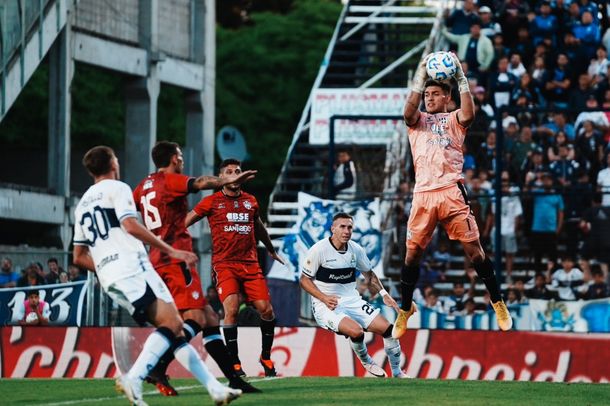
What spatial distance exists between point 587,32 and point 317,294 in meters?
12.5

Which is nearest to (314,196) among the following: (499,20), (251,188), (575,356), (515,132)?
(515,132)

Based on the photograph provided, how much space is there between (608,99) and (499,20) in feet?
16.7

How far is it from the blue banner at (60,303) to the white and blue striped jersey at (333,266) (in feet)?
15.4

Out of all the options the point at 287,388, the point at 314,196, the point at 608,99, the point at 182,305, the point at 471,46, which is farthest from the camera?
the point at 471,46

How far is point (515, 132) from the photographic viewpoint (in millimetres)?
23766

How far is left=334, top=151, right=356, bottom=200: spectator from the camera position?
2395 cm

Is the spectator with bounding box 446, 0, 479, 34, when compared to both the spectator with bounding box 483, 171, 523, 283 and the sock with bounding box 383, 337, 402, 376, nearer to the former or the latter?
the spectator with bounding box 483, 171, 523, 283

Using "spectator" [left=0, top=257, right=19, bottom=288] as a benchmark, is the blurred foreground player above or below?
Answer: above

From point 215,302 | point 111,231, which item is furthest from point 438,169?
point 215,302

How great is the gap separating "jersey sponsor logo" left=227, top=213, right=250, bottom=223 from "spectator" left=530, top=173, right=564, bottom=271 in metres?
6.33

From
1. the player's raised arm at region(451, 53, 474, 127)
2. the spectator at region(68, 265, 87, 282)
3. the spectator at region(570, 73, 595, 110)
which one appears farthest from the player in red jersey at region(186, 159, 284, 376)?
the spectator at region(570, 73, 595, 110)

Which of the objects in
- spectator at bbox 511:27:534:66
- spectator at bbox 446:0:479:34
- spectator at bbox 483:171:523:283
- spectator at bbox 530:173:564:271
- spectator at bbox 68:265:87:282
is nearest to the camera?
spectator at bbox 68:265:87:282

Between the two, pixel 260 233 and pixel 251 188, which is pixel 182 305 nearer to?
pixel 260 233

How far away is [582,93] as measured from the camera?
27016 mm
